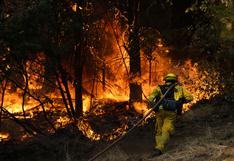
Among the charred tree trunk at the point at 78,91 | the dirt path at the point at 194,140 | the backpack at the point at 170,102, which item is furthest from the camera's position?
the charred tree trunk at the point at 78,91

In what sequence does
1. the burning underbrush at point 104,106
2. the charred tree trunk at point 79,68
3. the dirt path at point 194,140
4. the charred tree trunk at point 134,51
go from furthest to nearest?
the charred tree trunk at point 134,51 → the charred tree trunk at point 79,68 → the burning underbrush at point 104,106 → the dirt path at point 194,140

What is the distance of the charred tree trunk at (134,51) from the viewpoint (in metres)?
17.1

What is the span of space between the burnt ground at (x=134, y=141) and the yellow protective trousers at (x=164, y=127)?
0.30 meters

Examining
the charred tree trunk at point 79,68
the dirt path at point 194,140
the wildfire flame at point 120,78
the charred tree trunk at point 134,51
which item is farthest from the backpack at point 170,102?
the charred tree trunk at point 134,51

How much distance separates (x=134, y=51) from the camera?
1738cm

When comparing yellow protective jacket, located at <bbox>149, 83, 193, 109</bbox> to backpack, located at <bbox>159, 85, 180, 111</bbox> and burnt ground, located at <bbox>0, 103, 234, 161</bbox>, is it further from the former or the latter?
burnt ground, located at <bbox>0, 103, 234, 161</bbox>

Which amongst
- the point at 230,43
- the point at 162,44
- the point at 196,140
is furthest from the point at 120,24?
the point at 196,140

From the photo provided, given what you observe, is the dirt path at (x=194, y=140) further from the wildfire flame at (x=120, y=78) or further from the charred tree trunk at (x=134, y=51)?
the charred tree trunk at (x=134, y=51)

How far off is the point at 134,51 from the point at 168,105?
255 inches

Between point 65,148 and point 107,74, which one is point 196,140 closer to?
point 65,148

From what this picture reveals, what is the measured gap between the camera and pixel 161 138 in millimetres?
11164

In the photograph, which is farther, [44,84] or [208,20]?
[44,84]

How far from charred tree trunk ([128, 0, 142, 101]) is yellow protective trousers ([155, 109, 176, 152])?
601 centimetres

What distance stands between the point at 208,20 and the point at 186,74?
1.87 meters
